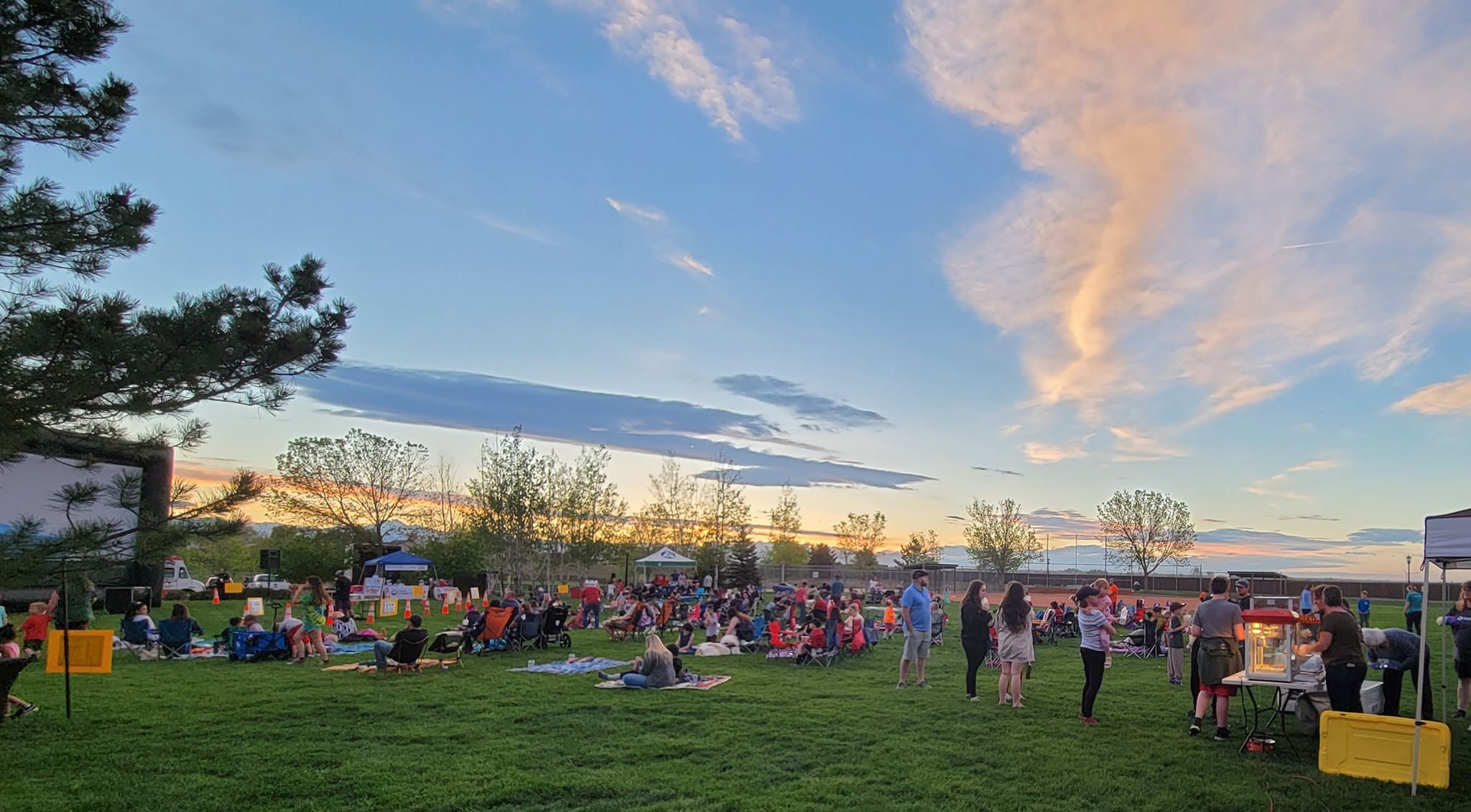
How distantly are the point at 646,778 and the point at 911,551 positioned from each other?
201 ft

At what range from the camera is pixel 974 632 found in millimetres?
10852

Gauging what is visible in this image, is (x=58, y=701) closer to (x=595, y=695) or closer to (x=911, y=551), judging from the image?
(x=595, y=695)

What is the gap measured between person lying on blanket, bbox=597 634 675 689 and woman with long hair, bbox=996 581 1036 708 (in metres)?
4.21

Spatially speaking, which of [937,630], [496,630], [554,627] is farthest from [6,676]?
[937,630]

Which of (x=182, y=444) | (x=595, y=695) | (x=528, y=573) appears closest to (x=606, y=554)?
(x=528, y=573)

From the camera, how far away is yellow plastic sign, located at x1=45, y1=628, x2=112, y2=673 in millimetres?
12477

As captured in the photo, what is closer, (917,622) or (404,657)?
(917,622)

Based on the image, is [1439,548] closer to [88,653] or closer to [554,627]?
[554,627]

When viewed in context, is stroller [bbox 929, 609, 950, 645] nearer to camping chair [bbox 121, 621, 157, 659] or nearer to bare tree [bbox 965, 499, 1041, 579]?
camping chair [bbox 121, 621, 157, 659]

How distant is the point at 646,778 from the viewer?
6.94 meters

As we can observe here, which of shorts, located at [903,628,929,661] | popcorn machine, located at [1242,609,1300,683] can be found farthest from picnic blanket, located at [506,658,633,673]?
popcorn machine, located at [1242,609,1300,683]

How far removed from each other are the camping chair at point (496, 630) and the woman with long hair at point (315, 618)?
99.7 inches

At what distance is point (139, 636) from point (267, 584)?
23.8 meters

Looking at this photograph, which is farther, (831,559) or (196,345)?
(831,559)
